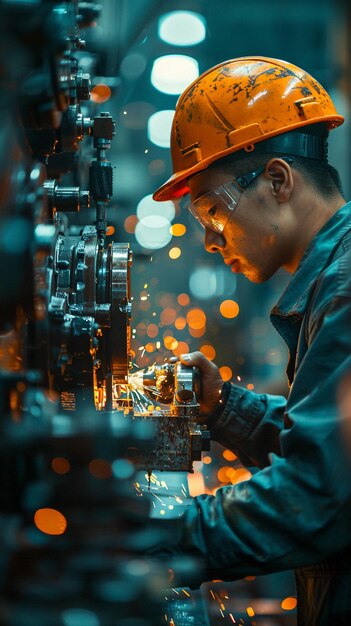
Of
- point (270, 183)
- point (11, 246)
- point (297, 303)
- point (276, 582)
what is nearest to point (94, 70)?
point (270, 183)

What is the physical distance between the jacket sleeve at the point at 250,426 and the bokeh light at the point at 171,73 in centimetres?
246

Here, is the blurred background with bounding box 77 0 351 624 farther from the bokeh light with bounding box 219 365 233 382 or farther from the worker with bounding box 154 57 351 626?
the worker with bounding box 154 57 351 626

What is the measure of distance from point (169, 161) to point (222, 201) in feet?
8.99

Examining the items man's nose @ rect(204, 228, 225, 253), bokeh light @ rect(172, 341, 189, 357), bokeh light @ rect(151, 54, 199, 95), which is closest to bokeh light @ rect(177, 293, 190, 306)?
bokeh light @ rect(172, 341, 189, 357)

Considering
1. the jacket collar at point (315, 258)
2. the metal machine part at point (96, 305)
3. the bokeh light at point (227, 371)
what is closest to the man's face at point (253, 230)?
the jacket collar at point (315, 258)

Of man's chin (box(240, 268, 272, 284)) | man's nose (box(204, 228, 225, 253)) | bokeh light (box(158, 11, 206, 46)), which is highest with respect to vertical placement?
bokeh light (box(158, 11, 206, 46))

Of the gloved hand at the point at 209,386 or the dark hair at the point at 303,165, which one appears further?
the gloved hand at the point at 209,386

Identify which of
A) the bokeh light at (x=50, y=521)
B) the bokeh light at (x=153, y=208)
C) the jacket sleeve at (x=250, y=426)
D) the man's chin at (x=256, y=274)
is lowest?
the jacket sleeve at (x=250, y=426)

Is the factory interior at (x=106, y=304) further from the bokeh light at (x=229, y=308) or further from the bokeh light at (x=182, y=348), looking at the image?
the bokeh light at (x=229, y=308)

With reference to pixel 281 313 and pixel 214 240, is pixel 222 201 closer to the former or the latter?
pixel 214 240

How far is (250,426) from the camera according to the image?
2.39 meters

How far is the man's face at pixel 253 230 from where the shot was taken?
192 cm

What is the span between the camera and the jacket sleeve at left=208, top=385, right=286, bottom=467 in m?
2.38

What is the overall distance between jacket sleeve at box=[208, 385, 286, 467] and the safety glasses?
2.24 feet
